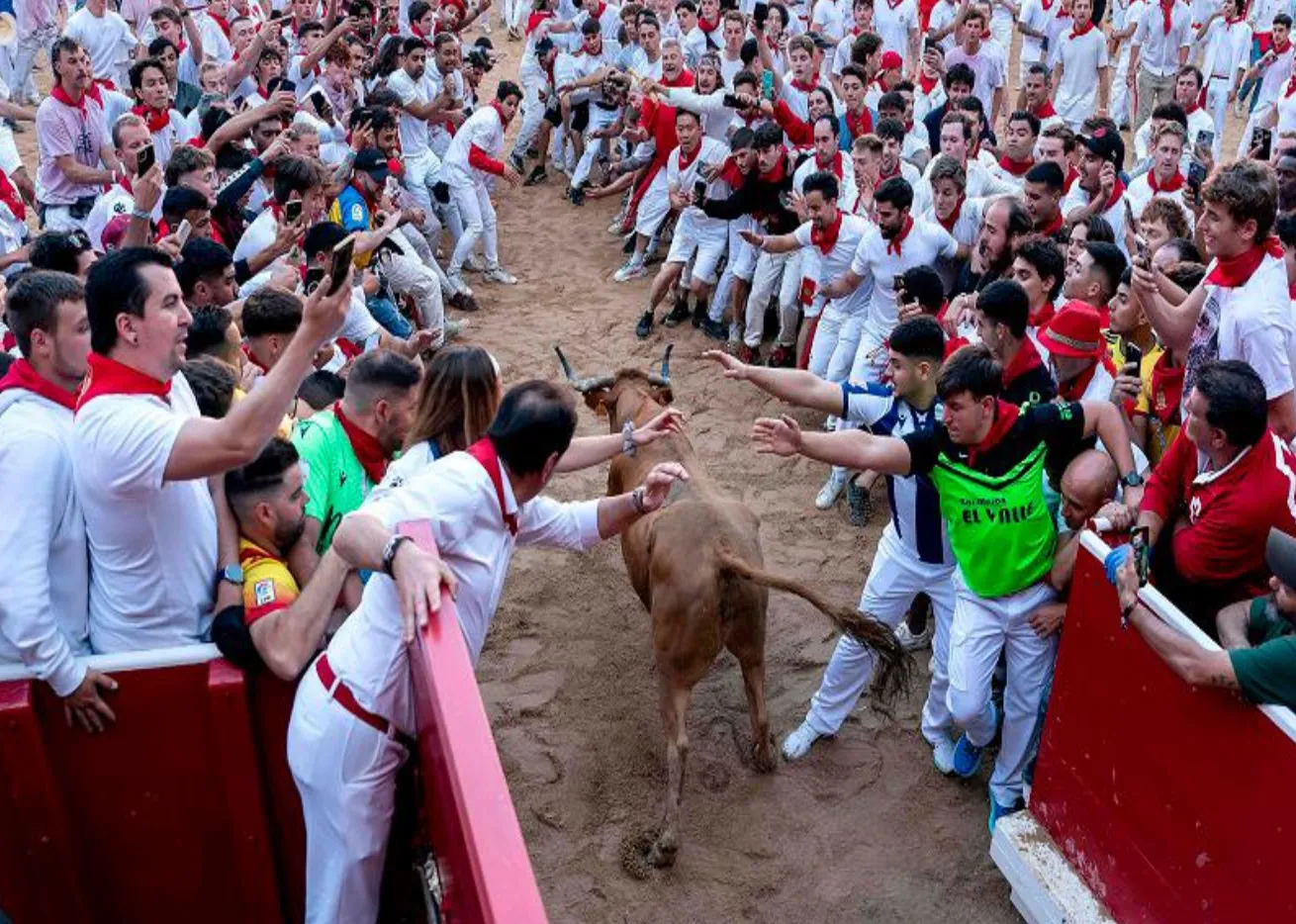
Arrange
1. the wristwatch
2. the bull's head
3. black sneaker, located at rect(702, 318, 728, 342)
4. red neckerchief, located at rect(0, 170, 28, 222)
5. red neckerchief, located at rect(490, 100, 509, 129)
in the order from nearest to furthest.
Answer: the wristwatch < the bull's head < red neckerchief, located at rect(0, 170, 28, 222) < black sneaker, located at rect(702, 318, 728, 342) < red neckerchief, located at rect(490, 100, 509, 129)

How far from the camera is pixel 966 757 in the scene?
5.88 m

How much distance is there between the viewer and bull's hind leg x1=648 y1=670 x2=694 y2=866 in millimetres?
5441

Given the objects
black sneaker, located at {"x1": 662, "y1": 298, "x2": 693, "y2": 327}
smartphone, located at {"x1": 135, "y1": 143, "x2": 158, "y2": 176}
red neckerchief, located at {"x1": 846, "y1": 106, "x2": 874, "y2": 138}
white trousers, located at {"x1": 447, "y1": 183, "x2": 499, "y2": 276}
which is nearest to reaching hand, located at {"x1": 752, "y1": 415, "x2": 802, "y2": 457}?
smartphone, located at {"x1": 135, "y1": 143, "x2": 158, "y2": 176}

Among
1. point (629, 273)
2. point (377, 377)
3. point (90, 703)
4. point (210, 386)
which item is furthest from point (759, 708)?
point (629, 273)

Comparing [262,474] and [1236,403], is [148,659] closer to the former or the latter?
[262,474]

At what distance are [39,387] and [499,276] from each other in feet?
28.7

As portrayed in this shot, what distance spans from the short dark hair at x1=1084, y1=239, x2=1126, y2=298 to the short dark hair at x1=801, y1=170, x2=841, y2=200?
2.78 meters

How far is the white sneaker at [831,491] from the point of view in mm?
8438

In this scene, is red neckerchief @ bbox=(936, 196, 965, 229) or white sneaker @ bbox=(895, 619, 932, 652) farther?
red neckerchief @ bbox=(936, 196, 965, 229)

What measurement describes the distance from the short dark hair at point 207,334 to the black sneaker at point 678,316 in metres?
6.28

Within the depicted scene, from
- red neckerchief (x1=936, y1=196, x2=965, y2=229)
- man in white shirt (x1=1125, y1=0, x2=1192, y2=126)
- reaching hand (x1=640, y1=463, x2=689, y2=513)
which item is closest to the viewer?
reaching hand (x1=640, y1=463, x2=689, y2=513)

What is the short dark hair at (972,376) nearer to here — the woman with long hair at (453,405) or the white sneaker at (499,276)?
the woman with long hair at (453,405)

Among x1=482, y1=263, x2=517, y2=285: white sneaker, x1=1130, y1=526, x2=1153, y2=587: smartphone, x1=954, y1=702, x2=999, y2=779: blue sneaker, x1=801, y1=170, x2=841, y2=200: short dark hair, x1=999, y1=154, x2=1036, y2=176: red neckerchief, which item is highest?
x1=1130, y1=526, x2=1153, y2=587: smartphone

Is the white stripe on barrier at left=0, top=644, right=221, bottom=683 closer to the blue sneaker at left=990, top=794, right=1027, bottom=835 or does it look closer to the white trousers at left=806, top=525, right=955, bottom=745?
the white trousers at left=806, top=525, right=955, bottom=745
